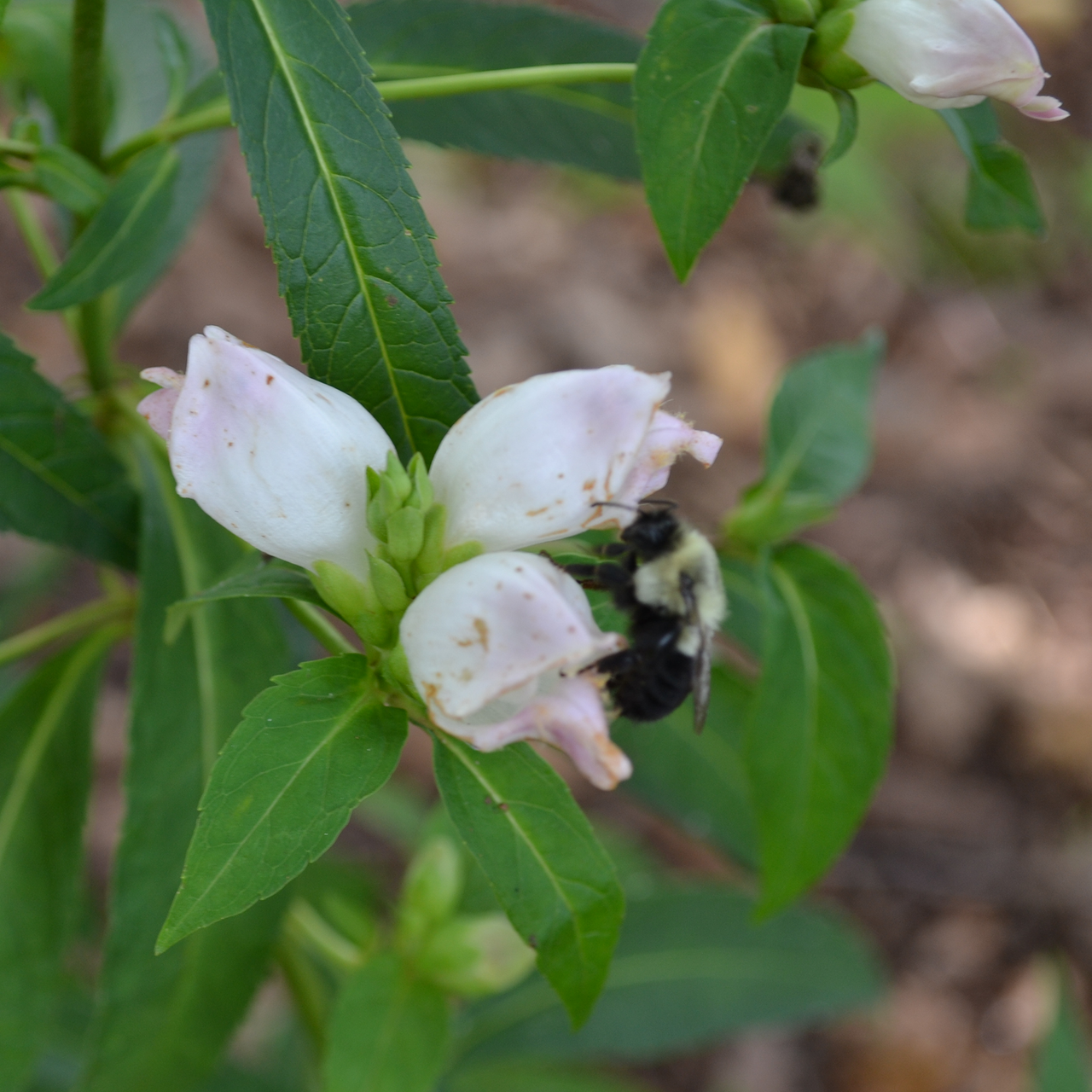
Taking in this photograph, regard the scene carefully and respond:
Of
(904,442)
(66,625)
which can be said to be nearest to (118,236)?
(66,625)

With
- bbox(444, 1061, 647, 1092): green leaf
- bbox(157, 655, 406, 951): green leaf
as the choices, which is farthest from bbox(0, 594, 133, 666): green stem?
bbox(444, 1061, 647, 1092): green leaf

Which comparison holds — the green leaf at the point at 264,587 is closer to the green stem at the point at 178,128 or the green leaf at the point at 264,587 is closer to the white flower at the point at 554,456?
the white flower at the point at 554,456

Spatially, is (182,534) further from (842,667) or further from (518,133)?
(842,667)

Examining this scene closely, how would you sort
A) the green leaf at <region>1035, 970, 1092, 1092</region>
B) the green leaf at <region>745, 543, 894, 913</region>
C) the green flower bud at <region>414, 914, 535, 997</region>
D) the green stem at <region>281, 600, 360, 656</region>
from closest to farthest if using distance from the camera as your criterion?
the green stem at <region>281, 600, 360, 656</region>, the green leaf at <region>745, 543, 894, 913</region>, the green flower bud at <region>414, 914, 535, 997</region>, the green leaf at <region>1035, 970, 1092, 1092</region>

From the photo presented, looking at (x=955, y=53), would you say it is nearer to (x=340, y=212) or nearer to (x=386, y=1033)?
(x=340, y=212)

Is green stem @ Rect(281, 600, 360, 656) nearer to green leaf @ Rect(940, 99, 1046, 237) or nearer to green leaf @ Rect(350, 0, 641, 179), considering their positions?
green leaf @ Rect(350, 0, 641, 179)

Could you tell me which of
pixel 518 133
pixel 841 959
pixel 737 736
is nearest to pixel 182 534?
pixel 518 133
